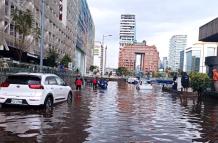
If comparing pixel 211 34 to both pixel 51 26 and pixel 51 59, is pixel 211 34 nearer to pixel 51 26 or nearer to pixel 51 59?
pixel 51 59

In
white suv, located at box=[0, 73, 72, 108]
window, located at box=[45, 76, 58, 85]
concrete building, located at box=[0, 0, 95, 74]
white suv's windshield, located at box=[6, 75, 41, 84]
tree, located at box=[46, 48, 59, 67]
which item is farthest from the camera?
tree, located at box=[46, 48, 59, 67]

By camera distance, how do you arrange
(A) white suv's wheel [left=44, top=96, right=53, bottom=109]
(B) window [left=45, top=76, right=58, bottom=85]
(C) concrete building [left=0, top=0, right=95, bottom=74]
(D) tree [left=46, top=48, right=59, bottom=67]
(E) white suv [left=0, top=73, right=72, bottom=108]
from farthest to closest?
(D) tree [left=46, top=48, right=59, bottom=67] < (C) concrete building [left=0, top=0, right=95, bottom=74] < (B) window [left=45, top=76, right=58, bottom=85] < (A) white suv's wheel [left=44, top=96, right=53, bottom=109] < (E) white suv [left=0, top=73, right=72, bottom=108]

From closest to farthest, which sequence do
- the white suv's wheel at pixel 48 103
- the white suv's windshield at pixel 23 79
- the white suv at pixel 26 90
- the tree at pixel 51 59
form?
the white suv at pixel 26 90 < the white suv's windshield at pixel 23 79 < the white suv's wheel at pixel 48 103 < the tree at pixel 51 59

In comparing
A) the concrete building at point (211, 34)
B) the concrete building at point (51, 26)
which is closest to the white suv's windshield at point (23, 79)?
the concrete building at point (51, 26)

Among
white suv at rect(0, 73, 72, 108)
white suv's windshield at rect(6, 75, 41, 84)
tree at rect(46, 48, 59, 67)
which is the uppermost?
tree at rect(46, 48, 59, 67)

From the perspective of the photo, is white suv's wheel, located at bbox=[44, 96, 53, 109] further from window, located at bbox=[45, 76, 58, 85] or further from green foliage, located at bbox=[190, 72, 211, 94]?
green foliage, located at bbox=[190, 72, 211, 94]

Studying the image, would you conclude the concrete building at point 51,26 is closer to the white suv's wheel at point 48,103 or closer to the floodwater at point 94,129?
the white suv's wheel at point 48,103

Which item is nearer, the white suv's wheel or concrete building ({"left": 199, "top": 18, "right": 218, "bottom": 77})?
the white suv's wheel

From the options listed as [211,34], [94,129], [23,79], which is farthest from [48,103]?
[211,34]

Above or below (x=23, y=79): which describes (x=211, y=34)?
above

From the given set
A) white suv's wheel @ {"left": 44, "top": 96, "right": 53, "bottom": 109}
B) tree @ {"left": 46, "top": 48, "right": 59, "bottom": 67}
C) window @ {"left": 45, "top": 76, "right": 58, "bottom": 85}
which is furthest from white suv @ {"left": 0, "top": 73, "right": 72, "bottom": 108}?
tree @ {"left": 46, "top": 48, "right": 59, "bottom": 67}

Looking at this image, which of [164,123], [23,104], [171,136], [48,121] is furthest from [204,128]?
[23,104]

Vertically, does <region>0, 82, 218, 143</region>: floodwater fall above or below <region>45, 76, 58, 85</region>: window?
below

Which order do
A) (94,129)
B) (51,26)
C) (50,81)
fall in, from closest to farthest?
1. (94,129)
2. (50,81)
3. (51,26)
